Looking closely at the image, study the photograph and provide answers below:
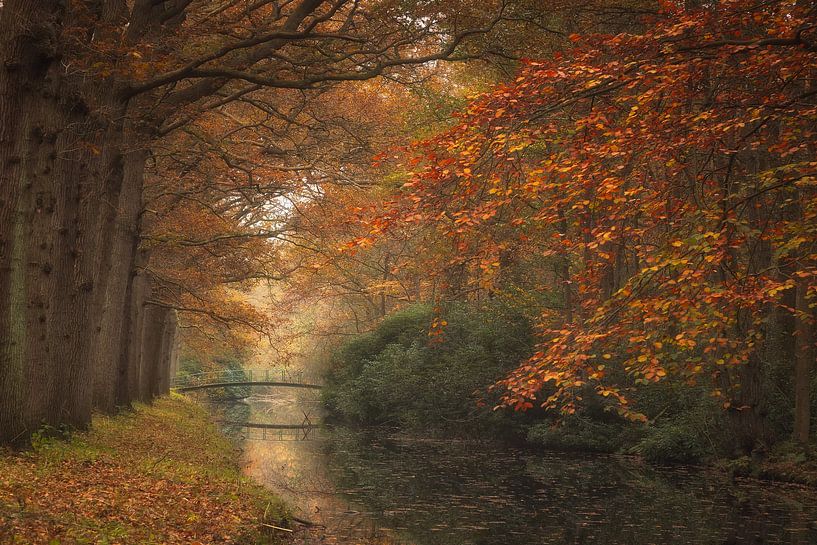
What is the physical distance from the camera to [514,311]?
80.5 feet

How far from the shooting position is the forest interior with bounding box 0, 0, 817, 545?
321 inches

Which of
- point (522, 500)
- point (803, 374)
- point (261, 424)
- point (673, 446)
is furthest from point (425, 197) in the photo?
point (261, 424)

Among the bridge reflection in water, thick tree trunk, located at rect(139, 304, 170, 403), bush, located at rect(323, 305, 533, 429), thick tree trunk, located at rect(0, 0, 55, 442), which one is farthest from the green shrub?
thick tree trunk, located at rect(139, 304, 170, 403)

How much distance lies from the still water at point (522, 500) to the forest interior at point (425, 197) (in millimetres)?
284

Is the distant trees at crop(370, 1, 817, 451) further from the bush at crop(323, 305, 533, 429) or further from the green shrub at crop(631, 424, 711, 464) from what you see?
the bush at crop(323, 305, 533, 429)

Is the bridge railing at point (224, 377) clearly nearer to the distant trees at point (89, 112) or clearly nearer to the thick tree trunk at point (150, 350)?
the thick tree trunk at point (150, 350)

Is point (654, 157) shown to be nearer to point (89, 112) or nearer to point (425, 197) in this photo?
point (425, 197)

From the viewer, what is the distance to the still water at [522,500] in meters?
11.0

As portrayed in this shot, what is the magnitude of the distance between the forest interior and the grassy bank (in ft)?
0.17

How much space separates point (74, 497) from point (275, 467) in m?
11.0

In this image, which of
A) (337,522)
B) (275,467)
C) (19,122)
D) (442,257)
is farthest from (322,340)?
(19,122)

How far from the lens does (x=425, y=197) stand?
8.73m

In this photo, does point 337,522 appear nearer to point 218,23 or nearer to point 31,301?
point 31,301

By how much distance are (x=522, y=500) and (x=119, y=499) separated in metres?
8.05
